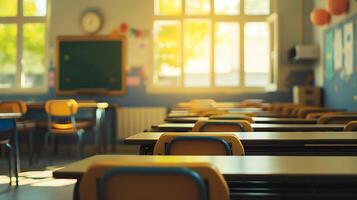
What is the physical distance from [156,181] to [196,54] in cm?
784

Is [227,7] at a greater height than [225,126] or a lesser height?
greater

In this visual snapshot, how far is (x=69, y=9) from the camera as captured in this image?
352 inches

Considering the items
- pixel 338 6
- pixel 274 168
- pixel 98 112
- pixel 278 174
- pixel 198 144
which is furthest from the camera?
pixel 98 112

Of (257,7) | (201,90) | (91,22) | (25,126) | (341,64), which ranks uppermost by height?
(257,7)

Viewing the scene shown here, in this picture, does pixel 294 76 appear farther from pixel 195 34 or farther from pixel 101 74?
pixel 101 74

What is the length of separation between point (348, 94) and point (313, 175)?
18.1ft

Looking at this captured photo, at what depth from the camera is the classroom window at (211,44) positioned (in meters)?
8.84

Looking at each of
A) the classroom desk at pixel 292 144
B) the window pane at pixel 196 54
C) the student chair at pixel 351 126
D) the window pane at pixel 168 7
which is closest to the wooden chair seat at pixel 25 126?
the window pane at pixel 196 54

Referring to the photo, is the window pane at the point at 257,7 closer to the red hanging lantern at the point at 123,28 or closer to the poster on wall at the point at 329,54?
the poster on wall at the point at 329,54

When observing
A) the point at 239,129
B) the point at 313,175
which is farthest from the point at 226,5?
the point at 313,175

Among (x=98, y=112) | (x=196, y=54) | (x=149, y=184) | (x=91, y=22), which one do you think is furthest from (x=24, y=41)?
(x=149, y=184)

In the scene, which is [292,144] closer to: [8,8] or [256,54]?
[256,54]

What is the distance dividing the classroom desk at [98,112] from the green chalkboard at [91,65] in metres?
0.58

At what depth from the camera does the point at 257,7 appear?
349 inches
